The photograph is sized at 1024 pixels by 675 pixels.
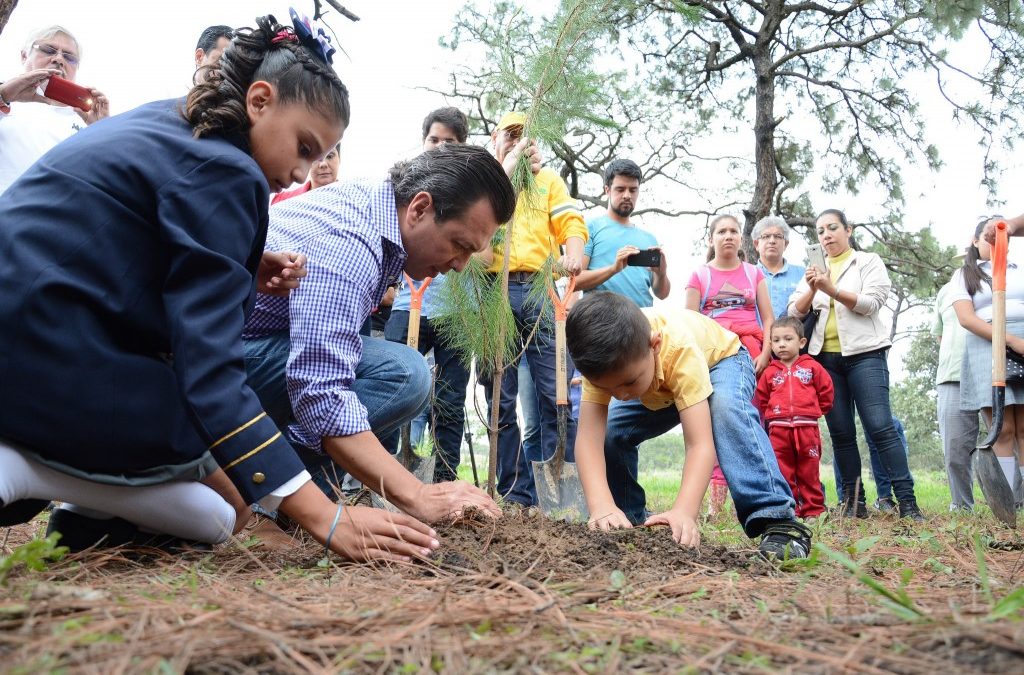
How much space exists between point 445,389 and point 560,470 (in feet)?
2.49

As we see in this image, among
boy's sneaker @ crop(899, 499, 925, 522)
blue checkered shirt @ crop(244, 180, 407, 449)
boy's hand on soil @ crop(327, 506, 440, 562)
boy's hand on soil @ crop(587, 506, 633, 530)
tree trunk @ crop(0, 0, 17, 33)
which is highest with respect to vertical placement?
tree trunk @ crop(0, 0, 17, 33)

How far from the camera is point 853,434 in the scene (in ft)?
17.1

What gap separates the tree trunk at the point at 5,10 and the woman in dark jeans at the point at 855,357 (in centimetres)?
439

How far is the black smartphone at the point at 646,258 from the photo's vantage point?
4.81 metres

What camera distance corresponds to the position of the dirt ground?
1176 millimetres

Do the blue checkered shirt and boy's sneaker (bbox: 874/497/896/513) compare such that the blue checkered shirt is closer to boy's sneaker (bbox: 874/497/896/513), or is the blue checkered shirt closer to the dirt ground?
the dirt ground

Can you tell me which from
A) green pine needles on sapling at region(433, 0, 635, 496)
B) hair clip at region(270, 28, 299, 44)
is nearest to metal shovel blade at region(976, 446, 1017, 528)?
green pine needles on sapling at region(433, 0, 635, 496)

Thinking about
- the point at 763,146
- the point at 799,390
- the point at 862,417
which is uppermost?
the point at 763,146

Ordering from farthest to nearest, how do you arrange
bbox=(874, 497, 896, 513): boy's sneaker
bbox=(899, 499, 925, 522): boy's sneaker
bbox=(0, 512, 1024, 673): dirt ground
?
bbox=(874, 497, 896, 513): boy's sneaker, bbox=(899, 499, 925, 522): boy's sneaker, bbox=(0, 512, 1024, 673): dirt ground

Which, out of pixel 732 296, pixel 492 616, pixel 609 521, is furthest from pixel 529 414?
pixel 492 616

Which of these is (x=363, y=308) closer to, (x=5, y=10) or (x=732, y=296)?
(x=5, y=10)

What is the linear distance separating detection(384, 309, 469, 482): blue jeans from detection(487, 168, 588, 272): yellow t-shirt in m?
0.58

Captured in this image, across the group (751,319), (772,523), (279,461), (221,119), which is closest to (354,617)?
(279,461)

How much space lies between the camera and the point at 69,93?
11.2 feet
